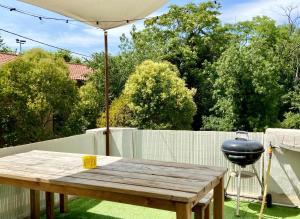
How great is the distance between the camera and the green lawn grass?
4.46 m

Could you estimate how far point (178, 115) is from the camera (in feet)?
29.4

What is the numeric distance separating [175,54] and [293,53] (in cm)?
489

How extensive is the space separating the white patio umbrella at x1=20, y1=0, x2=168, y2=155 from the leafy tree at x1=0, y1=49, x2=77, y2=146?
3.46 meters

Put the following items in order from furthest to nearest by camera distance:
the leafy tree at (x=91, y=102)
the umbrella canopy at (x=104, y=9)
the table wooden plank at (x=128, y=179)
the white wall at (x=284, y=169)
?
1. the leafy tree at (x=91, y=102)
2. the white wall at (x=284, y=169)
3. the umbrella canopy at (x=104, y=9)
4. the table wooden plank at (x=128, y=179)

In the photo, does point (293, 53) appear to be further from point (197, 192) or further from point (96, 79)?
point (197, 192)

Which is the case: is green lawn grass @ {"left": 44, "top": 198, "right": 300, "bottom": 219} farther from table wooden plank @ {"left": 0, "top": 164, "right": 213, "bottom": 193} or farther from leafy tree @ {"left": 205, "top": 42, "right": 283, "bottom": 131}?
leafy tree @ {"left": 205, "top": 42, "right": 283, "bottom": 131}

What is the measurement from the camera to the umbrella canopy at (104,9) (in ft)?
12.6

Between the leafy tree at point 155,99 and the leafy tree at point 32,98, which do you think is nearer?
the leafy tree at point 32,98

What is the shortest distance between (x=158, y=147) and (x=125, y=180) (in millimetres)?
2959

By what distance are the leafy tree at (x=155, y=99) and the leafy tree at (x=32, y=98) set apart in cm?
159

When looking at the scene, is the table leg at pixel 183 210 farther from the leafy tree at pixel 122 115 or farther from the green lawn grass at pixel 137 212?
the leafy tree at pixel 122 115

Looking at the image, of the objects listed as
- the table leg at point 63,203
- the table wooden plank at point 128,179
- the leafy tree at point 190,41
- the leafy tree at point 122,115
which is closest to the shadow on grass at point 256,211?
the table wooden plank at point 128,179

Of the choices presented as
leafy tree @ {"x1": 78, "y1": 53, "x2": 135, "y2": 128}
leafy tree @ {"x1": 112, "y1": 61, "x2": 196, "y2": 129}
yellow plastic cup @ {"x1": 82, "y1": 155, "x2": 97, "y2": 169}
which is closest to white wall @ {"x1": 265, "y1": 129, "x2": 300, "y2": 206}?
yellow plastic cup @ {"x1": 82, "y1": 155, "x2": 97, "y2": 169}

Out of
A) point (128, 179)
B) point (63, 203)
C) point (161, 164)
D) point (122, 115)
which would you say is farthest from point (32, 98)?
point (128, 179)
